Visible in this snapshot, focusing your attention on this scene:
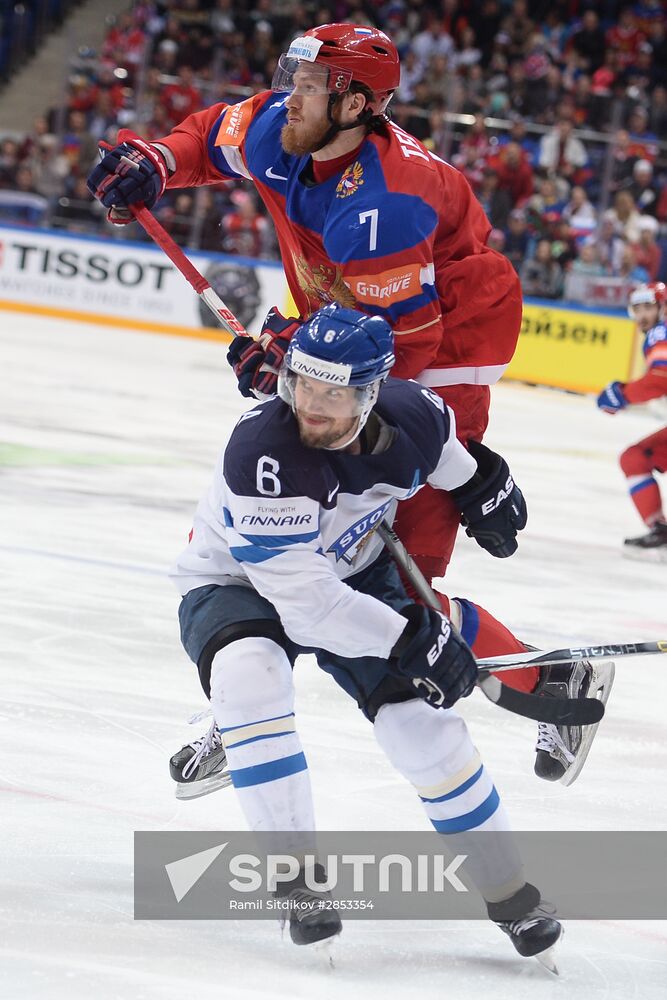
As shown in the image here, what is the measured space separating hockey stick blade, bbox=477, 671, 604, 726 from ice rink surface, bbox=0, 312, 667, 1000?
33cm

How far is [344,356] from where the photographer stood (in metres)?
2.19

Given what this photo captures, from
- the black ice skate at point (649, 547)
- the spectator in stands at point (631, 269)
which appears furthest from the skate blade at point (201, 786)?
the spectator in stands at point (631, 269)

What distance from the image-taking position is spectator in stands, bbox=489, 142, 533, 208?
12.2 meters

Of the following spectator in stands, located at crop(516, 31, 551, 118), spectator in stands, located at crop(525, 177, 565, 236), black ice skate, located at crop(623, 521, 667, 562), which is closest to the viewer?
black ice skate, located at crop(623, 521, 667, 562)

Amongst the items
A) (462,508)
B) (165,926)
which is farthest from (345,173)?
(165,926)

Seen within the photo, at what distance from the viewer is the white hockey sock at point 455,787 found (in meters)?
2.20

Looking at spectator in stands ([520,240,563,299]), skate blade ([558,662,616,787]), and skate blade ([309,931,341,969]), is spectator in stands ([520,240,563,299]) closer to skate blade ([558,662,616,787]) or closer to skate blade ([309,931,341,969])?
skate blade ([558,662,616,787])

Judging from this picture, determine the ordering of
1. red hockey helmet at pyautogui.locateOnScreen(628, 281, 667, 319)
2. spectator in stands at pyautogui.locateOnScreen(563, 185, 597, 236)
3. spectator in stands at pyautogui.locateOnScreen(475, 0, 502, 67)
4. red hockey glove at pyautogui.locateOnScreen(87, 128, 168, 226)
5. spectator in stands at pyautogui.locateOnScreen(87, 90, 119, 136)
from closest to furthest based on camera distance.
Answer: red hockey glove at pyautogui.locateOnScreen(87, 128, 168, 226) → red hockey helmet at pyautogui.locateOnScreen(628, 281, 667, 319) → spectator in stands at pyautogui.locateOnScreen(563, 185, 597, 236) → spectator in stands at pyautogui.locateOnScreen(87, 90, 119, 136) → spectator in stands at pyautogui.locateOnScreen(475, 0, 502, 67)

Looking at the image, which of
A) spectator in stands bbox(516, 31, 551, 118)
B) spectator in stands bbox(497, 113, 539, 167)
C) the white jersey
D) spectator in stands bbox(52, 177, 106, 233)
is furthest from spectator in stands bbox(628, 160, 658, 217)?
the white jersey

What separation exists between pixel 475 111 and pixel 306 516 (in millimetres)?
11198

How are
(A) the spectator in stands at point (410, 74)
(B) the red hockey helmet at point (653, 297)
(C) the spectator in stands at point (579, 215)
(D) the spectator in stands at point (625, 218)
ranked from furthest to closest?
(A) the spectator in stands at point (410, 74), (C) the spectator in stands at point (579, 215), (D) the spectator in stands at point (625, 218), (B) the red hockey helmet at point (653, 297)

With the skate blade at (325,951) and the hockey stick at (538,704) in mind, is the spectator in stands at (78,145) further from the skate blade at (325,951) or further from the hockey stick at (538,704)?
the skate blade at (325,951)

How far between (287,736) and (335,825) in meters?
0.56

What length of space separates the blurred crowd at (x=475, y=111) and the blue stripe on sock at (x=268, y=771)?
9.83 m
